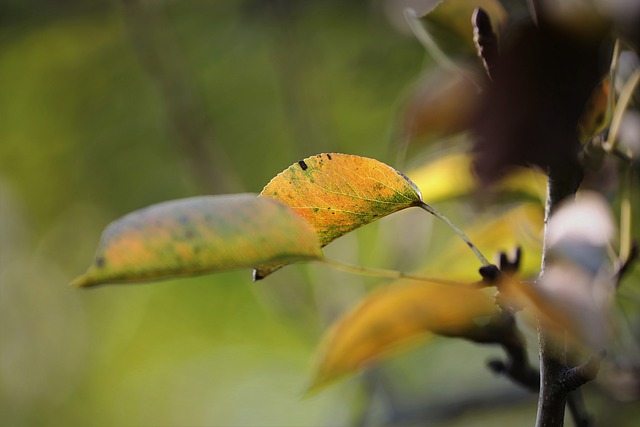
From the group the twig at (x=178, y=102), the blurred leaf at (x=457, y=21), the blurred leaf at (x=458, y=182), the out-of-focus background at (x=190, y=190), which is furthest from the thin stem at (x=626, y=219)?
the twig at (x=178, y=102)

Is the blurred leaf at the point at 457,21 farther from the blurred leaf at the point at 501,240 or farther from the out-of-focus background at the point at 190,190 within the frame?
the out-of-focus background at the point at 190,190

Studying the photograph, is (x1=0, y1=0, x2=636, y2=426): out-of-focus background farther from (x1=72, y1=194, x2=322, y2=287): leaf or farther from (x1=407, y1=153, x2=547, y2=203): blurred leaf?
(x1=72, y1=194, x2=322, y2=287): leaf

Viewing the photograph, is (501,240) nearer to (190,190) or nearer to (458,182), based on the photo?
(458,182)

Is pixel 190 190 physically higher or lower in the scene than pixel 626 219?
higher

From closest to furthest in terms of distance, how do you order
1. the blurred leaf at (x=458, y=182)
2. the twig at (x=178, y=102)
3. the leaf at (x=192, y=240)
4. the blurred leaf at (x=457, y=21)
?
the leaf at (x=192, y=240) < the blurred leaf at (x=457, y=21) < the blurred leaf at (x=458, y=182) < the twig at (x=178, y=102)

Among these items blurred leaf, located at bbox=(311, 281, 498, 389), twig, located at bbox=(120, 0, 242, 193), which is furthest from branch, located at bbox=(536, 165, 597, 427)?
twig, located at bbox=(120, 0, 242, 193)

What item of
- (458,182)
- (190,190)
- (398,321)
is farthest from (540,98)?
(190,190)
